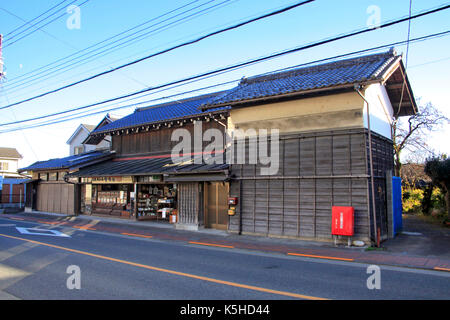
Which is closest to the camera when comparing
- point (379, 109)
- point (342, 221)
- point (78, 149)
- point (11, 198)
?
point (342, 221)

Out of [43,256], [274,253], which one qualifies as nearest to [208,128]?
[274,253]

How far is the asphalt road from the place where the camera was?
6.20 metres

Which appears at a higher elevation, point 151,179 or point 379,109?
point 379,109

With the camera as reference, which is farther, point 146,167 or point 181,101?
point 181,101

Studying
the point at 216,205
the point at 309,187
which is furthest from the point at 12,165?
the point at 309,187

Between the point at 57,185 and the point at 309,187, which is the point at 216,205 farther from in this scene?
the point at 57,185

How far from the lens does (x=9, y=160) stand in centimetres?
5094

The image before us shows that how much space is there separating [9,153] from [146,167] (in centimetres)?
4374

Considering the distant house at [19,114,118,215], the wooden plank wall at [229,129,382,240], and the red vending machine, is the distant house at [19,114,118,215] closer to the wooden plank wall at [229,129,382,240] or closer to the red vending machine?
the wooden plank wall at [229,129,382,240]

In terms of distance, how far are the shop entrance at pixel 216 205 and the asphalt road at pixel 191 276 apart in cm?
446

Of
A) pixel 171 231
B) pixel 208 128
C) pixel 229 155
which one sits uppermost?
pixel 208 128
